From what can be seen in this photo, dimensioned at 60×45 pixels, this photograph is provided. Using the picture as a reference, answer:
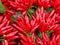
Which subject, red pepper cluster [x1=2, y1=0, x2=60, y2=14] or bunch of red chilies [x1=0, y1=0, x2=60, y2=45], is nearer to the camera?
bunch of red chilies [x1=0, y1=0, x2=60, y2=45]

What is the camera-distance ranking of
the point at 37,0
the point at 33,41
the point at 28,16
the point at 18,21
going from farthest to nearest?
the point at 37,0, the point at 28,16, the point at 18,21, the point at 33,41

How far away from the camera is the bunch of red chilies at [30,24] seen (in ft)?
3.87

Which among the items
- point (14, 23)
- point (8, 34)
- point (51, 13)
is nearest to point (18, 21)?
point (14, 23)

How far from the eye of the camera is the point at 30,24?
1.27 metres

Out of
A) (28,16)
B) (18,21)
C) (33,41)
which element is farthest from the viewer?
(28,16)

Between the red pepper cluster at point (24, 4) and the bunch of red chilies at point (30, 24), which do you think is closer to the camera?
the bunch of red chilies at point (30, 24)

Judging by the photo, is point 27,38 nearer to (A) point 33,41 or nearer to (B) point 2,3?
(A) point 33,41

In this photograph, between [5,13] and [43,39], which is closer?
[43,39]

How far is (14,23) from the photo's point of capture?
1.33m

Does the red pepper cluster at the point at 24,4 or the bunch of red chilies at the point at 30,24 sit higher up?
the red pepper cluster at the point at 24,4

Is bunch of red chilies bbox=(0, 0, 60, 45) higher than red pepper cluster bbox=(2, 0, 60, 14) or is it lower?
lower

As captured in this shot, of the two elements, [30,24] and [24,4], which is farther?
[24,4]

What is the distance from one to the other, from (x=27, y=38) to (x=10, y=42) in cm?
10

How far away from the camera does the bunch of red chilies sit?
118 cm
